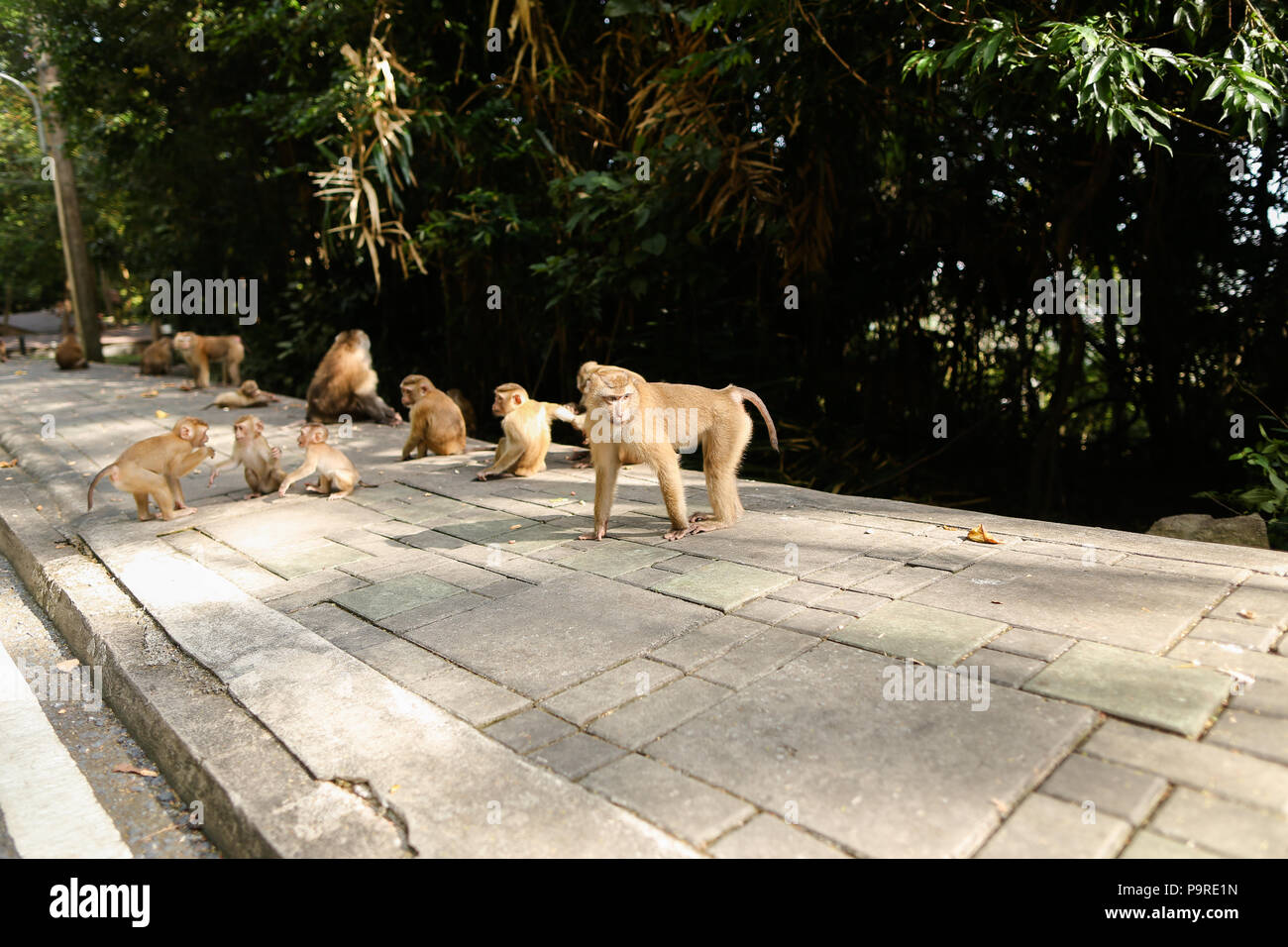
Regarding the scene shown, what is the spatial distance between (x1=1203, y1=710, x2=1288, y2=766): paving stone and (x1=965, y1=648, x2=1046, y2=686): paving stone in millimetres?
498

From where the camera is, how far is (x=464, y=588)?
385cm

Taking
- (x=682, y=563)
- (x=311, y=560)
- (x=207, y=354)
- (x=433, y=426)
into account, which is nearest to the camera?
(x=682, y=563)

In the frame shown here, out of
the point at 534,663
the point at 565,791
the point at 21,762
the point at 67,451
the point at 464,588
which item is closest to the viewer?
the point at 565,791

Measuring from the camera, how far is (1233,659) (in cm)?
271

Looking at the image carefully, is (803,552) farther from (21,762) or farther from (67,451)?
(67,451)

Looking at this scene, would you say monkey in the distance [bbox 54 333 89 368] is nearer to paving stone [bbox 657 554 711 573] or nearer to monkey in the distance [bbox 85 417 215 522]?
monkey in the distance [bbox 85 417 215 522]

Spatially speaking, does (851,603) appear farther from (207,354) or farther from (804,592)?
(207,354)

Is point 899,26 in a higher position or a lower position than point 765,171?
higher

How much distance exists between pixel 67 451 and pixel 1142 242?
9.76 meters

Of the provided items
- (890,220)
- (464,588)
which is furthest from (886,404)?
(464,588)

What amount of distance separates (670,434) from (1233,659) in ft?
8.45

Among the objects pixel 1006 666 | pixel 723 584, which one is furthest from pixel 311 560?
pixel 1006 666

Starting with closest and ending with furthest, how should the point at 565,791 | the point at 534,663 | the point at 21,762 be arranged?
the point at 565,791
the point at 21,762
the point at 534,663

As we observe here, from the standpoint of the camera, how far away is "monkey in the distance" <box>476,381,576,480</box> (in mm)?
6160
